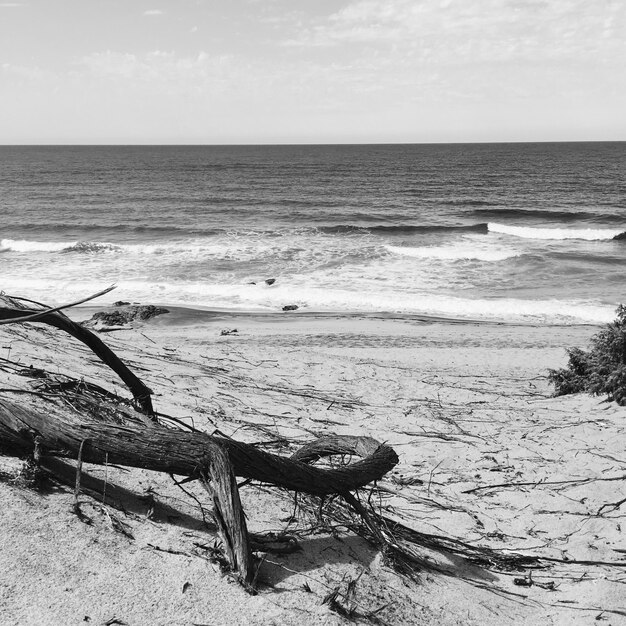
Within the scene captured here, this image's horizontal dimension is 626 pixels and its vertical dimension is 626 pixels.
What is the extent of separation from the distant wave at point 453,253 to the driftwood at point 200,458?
66.6 ft

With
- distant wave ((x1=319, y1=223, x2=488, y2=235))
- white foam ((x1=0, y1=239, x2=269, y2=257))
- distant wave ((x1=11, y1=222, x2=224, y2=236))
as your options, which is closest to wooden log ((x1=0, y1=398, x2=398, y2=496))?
white foam ((x1=0, y1=239, x2=269, y2=257))

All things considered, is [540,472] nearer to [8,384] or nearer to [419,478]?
[419,478]

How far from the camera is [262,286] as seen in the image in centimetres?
1819

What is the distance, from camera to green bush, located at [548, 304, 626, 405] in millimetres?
7102

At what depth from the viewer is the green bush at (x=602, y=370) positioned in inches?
280

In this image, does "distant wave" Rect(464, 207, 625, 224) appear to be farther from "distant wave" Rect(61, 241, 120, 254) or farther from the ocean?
"distant wave" Rect(61, 241, 120, 254)

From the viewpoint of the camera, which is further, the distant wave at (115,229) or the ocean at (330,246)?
the distant wave at (115,229)

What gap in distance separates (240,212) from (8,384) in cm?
3183

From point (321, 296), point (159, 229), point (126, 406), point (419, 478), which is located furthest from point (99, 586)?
point (159, 229)

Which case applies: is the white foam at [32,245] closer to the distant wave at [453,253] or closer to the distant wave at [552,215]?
the distant wave at [453,253]

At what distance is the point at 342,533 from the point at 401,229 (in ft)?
89.4

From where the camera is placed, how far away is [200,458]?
301 cm

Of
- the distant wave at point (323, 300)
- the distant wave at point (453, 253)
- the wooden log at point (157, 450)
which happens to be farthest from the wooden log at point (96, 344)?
the distant wave at point (453, 253)

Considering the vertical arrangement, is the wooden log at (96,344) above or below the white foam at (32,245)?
above
